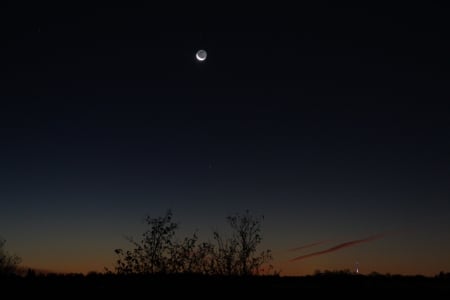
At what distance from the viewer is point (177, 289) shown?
22406mm

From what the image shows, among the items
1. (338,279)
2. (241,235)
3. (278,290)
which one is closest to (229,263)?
(241,235)

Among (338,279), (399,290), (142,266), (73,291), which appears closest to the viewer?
(73,291)

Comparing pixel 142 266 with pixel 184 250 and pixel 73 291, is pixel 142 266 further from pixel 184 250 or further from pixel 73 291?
pixel 73 291

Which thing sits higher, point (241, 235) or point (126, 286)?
point (241, 235)

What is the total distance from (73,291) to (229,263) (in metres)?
16.2

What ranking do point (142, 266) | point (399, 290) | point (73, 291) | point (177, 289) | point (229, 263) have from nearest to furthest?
point (73, 291), point (177, 289), point (399, 290), point (142, 266), point (229, 263)

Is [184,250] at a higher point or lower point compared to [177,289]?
higher

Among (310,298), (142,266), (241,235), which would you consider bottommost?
(310,298)

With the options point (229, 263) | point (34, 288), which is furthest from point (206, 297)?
point (229, 263)

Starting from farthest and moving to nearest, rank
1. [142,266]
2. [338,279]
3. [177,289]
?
1. [142,266]
2. [338,279]
3. [177,289]

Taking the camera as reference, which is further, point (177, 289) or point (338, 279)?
point (338, 279)

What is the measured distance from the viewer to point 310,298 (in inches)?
835

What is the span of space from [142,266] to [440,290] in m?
18.1

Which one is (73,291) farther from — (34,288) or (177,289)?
(177,289)
